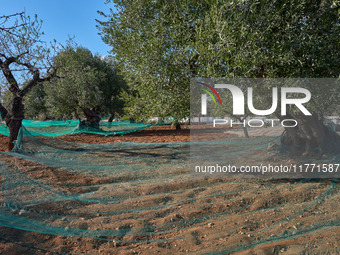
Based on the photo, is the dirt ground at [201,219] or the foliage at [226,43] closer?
the dirt ground at [201,219]

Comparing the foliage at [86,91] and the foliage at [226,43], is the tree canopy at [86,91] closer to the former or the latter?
the foliage at [86,91]

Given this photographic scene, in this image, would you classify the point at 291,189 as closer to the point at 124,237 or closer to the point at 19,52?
the point at 124,237

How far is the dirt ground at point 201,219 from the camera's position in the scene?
13.6 ft

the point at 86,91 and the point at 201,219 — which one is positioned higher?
the point at 86,91

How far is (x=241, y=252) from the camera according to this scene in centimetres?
397

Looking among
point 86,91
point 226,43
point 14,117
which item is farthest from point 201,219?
point 86,91

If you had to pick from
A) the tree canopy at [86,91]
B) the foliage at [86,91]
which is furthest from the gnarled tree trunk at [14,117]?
the foliage at [86,91]

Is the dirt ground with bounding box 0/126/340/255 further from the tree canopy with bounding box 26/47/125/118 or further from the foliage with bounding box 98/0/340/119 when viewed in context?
the tree canopy with bounding box 26/47/125/118

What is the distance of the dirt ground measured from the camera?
416cm

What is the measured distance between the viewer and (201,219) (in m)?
5.15

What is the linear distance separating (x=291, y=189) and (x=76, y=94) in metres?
18.1

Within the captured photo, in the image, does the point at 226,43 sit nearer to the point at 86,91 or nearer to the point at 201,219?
the point at 201,219

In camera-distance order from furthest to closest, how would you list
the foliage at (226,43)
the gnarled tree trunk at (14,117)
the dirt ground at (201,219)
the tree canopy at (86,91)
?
the tree canopy at (86,91) → the gnarled tree trunk at (14,117) → the foliage at (226,43) → the dirt ground at (201,219)

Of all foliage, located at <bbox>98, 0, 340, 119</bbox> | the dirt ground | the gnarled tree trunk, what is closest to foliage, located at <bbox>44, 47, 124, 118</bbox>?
the gnarled tree trunk
